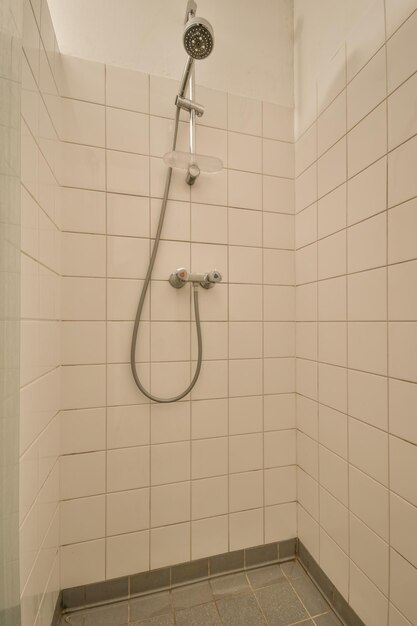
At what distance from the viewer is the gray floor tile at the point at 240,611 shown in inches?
36.9

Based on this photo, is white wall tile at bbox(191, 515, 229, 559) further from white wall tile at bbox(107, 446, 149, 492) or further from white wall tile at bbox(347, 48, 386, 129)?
white wall tile at bbox(347, 48, 386, 129)

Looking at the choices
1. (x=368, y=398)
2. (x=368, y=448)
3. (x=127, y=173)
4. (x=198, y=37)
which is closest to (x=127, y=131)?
(x=127, y=173)

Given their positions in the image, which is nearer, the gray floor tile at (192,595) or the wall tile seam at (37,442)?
the wall tile seam at (37,442)

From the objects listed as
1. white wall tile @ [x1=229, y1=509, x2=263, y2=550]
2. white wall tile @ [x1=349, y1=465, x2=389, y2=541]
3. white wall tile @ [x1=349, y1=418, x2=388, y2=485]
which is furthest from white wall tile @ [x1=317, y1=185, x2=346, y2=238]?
white wall tile @ [x1=229, y1=509, x2=263, y2=550]

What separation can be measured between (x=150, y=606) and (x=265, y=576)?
0.43 meters

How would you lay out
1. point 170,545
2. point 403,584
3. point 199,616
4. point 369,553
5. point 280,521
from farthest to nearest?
point 280,521
point 170,545
point 199,616
point 369,553
point 403,584

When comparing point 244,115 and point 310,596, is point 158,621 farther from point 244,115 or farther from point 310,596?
point 244,115

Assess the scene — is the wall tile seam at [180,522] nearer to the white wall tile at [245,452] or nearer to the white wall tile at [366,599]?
the white wall tile at [245,452]

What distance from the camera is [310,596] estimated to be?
1.02 meters

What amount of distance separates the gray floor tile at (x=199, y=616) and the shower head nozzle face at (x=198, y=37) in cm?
178

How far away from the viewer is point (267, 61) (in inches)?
47.5

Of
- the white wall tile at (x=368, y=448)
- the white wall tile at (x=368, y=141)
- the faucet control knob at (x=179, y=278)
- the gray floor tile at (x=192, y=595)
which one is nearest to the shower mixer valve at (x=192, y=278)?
the faucet control knob at (x=179, y=278)

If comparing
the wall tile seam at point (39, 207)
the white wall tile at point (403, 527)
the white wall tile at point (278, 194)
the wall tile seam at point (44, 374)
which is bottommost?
the white wall tile at point (403, 527)

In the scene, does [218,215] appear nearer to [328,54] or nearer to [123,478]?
[328,54]
